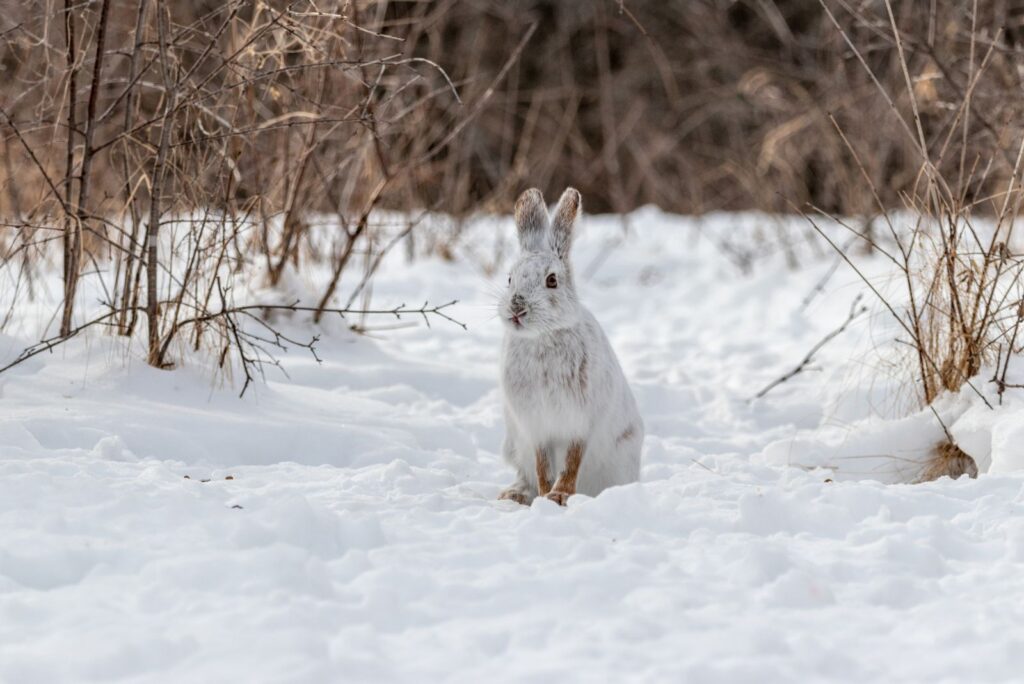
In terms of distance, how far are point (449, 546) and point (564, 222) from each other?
1360 mm

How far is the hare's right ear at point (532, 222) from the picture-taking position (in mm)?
3895

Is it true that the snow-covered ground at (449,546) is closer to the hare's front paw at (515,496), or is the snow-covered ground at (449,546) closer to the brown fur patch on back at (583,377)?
the hare's front paw at (515,496)

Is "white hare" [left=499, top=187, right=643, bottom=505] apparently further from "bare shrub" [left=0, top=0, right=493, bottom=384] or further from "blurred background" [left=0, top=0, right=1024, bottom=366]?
"blurred background" [left=0, top=0, right=1024, bottom=366]

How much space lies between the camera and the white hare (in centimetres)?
371

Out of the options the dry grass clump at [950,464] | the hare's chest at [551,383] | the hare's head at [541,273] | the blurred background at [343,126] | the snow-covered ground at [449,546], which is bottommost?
the snow-covered ground at [449,546]

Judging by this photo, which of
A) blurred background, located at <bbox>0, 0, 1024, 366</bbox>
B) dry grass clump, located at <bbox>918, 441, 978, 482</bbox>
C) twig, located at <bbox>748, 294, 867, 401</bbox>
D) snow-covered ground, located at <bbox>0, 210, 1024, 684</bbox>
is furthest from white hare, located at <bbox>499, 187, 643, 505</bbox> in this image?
twig, located at <bbox>748, 294, 867, 401</bbox>

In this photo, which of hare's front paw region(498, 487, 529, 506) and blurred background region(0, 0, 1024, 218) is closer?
hare's front paw region(498, 487, 529, 506)

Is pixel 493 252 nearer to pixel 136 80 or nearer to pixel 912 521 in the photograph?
pixel 136 80

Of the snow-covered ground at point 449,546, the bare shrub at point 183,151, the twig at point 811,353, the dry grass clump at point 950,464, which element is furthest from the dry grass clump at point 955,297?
the bare shrub at point 183,151

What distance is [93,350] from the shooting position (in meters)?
4.34

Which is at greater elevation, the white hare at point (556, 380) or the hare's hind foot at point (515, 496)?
the white hare at point (556, 380)

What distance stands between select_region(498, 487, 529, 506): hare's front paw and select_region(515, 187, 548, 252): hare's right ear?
82cm

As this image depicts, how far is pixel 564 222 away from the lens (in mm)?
3881

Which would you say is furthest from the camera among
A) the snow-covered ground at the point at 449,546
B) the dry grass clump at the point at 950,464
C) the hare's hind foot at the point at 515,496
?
the dry grass clump at the point at 950,464
